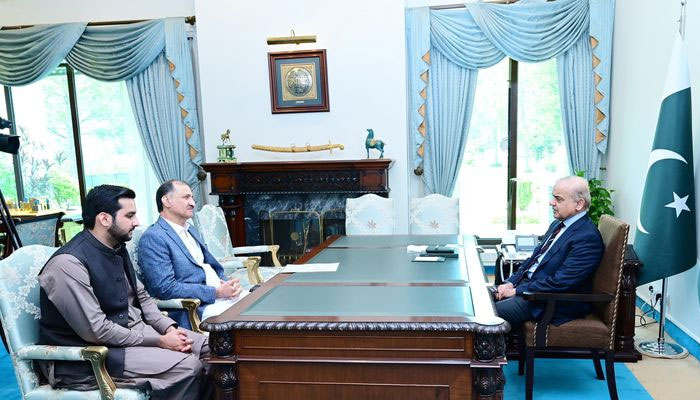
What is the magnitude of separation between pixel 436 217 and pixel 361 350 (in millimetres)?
2424

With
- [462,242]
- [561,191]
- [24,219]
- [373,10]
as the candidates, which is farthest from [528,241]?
[24,219]

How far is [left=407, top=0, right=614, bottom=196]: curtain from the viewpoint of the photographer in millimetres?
4750

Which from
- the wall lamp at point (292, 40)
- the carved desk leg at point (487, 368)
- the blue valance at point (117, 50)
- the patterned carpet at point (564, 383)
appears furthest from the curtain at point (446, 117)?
the carved desk leg at point (487, 368)

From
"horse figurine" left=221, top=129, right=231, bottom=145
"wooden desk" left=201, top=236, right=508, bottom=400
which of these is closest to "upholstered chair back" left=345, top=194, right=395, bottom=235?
"horse figurine" left=221, top=129, right=231, bottom=145

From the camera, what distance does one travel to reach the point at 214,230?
3.76 metres

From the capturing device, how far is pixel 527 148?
520 centimetres

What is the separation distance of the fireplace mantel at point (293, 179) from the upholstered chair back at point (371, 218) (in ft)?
1.72

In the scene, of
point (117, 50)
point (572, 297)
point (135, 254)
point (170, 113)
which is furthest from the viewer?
point (170, 113)

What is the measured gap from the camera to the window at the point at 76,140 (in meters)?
5.72

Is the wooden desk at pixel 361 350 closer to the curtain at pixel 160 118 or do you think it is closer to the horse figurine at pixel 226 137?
the horse figurine at pixel 226 137

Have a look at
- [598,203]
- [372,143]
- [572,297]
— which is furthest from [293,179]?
[572,297]

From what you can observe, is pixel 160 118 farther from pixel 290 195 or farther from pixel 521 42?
pixel 521 42

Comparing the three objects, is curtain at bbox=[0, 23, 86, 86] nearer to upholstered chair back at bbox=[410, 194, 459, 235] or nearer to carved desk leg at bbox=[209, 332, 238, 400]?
upholstered chair back at bbox=[410, 194, 459, 235]

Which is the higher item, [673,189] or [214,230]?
[673,189]
